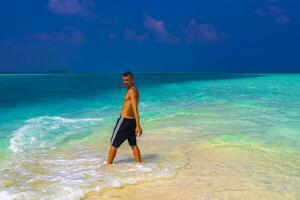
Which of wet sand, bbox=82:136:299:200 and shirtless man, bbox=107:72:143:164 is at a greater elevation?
shirtless man, bbox=107:72:143:164

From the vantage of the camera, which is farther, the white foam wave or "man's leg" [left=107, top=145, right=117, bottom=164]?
the white foam wave

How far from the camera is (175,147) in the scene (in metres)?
9.59

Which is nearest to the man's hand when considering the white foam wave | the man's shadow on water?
the man's shadow on water

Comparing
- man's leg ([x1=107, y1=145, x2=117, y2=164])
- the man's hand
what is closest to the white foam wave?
man's leg ([x1=107, y1=145, x2=117, y2=164])

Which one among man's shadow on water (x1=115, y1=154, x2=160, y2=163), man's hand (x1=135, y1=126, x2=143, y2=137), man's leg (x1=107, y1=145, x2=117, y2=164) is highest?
man's hand (x1=135, y1=126, x2=143, y2=137)

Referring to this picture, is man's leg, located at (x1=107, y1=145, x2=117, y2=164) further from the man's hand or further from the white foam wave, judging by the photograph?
the white foam wave

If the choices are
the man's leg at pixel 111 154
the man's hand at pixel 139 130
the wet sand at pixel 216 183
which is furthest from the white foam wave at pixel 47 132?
the wet sand at pixel 216 183

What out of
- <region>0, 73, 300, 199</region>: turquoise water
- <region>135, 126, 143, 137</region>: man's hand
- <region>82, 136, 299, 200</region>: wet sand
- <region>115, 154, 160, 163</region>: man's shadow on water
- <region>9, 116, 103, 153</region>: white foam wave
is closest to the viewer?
<region>82, 136, 299, 200</region>: wet sand

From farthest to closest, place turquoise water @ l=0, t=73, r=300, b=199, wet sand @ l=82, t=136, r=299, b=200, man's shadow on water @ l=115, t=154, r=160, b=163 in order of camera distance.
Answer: man's shadow on water @ l=115, t=154, r=160, b=163
turquoise water @ l=0, t=73, r=300, b=199
wet sand @ l=82, t=136, r=299, b=200

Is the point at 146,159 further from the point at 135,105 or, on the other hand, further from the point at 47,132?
the point at 47,132

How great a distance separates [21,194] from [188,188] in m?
2.53

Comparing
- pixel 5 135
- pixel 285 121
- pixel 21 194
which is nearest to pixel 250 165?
pixel 21 194

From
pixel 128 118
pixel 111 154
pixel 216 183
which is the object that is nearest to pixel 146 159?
pixel 111 154

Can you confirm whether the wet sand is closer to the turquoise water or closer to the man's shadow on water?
the turquoise water
